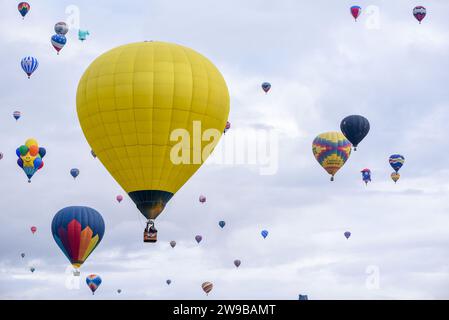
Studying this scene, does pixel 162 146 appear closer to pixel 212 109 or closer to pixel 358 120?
pixel 212 109

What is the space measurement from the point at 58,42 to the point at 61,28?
1.07 m

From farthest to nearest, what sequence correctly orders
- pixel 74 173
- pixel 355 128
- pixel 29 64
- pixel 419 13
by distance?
1. pixel 74 173
2. pixel 29 64
3. pixel 419 13
4. pixel 355 128

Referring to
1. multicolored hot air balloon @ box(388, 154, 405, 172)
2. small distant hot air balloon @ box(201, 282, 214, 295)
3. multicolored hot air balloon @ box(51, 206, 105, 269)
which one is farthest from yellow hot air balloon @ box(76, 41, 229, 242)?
multicolored hot air balloon @ box(388, 154, 405, 172)

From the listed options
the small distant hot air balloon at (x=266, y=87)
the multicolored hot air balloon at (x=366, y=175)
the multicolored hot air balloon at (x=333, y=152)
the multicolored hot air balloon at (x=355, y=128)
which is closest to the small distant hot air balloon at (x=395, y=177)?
the multicolored hot air balloon at (x=366, y=175)

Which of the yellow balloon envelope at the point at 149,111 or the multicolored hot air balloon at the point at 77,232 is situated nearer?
the yellow balloon envelope at the point at 149,111

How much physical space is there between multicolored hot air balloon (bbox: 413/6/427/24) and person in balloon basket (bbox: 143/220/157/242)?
81.7 feet

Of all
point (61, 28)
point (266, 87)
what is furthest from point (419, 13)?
point (61, 28)

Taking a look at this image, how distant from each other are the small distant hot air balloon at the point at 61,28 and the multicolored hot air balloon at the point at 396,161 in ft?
74.7

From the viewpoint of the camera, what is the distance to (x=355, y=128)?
181ft

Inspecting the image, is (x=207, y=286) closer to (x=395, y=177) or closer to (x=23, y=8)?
(x=395, y=177)

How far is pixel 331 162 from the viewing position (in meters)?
57.8

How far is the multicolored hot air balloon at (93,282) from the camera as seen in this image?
59719 millimetres

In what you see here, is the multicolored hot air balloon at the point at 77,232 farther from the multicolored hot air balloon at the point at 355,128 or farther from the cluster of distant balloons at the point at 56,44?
the multicolored hot air balloon at the point at 355,128
